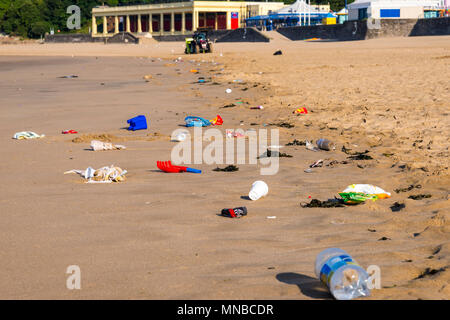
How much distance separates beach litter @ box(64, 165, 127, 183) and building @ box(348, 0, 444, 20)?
44.2 meters

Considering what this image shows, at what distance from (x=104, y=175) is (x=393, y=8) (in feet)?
148

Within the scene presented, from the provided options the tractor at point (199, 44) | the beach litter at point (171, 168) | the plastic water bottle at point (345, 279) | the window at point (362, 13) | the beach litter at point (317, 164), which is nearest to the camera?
the plastic water bottle at point (345, 279)

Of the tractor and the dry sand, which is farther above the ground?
the tractor

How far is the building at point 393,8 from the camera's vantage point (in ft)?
156

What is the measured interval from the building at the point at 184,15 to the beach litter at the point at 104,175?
7333 cm

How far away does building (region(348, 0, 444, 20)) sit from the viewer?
156 ft

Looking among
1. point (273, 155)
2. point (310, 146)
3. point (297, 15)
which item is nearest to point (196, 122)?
point (310, 146)

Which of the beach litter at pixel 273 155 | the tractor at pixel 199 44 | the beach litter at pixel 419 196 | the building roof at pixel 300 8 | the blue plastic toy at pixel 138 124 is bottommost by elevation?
the beach litter at pixel 419 196

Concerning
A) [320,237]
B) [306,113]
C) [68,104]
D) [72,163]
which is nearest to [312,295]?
[320,237]

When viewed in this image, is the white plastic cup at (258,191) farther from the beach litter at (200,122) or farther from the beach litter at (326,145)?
the beach litter at (200,122)

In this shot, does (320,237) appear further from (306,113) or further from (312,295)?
(306,113)

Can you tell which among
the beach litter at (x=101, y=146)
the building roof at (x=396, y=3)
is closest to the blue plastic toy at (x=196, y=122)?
the beach litter at (x=101, y=146)

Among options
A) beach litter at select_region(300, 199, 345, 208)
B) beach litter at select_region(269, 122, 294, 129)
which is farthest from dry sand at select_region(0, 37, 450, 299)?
beach litter at select_region(269, 122, 294, 129)

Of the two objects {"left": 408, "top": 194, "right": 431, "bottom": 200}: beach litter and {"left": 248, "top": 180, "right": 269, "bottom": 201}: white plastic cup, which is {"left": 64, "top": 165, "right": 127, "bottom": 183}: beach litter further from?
{"left": 408, "top": 194, "right": 431, "bottom": 200}: beach litter
